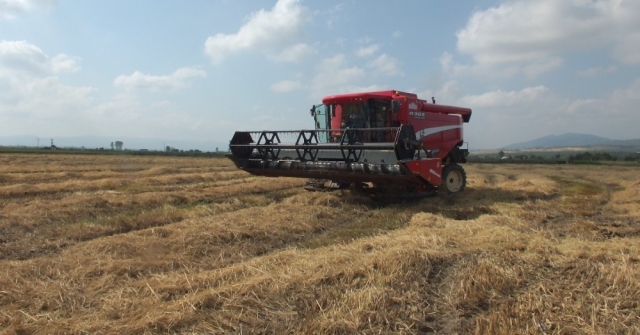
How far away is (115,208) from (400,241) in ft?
22.4

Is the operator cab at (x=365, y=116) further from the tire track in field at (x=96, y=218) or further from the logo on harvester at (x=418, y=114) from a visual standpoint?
the tire track in field at (x=96, y=218)

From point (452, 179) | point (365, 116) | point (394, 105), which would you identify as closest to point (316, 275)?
point (394, 105)

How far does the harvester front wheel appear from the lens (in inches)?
471

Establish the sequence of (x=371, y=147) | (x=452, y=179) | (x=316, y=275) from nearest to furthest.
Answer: (x=316, y=275)
(x=371, y=147)
(x=452, y=179)

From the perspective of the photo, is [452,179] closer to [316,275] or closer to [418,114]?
[418,114]

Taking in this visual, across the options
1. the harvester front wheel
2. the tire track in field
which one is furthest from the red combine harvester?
the tire track in field

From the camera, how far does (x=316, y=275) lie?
4.40 metres

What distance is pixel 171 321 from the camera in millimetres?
3525

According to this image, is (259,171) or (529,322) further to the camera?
(259,171)

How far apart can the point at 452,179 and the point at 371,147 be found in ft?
12.7

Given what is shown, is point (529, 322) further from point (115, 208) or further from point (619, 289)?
point (115, 208)

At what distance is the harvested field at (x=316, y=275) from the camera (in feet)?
11.8

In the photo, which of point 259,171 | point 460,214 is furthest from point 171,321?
point 259,171

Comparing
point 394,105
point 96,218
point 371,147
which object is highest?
point 394,105
